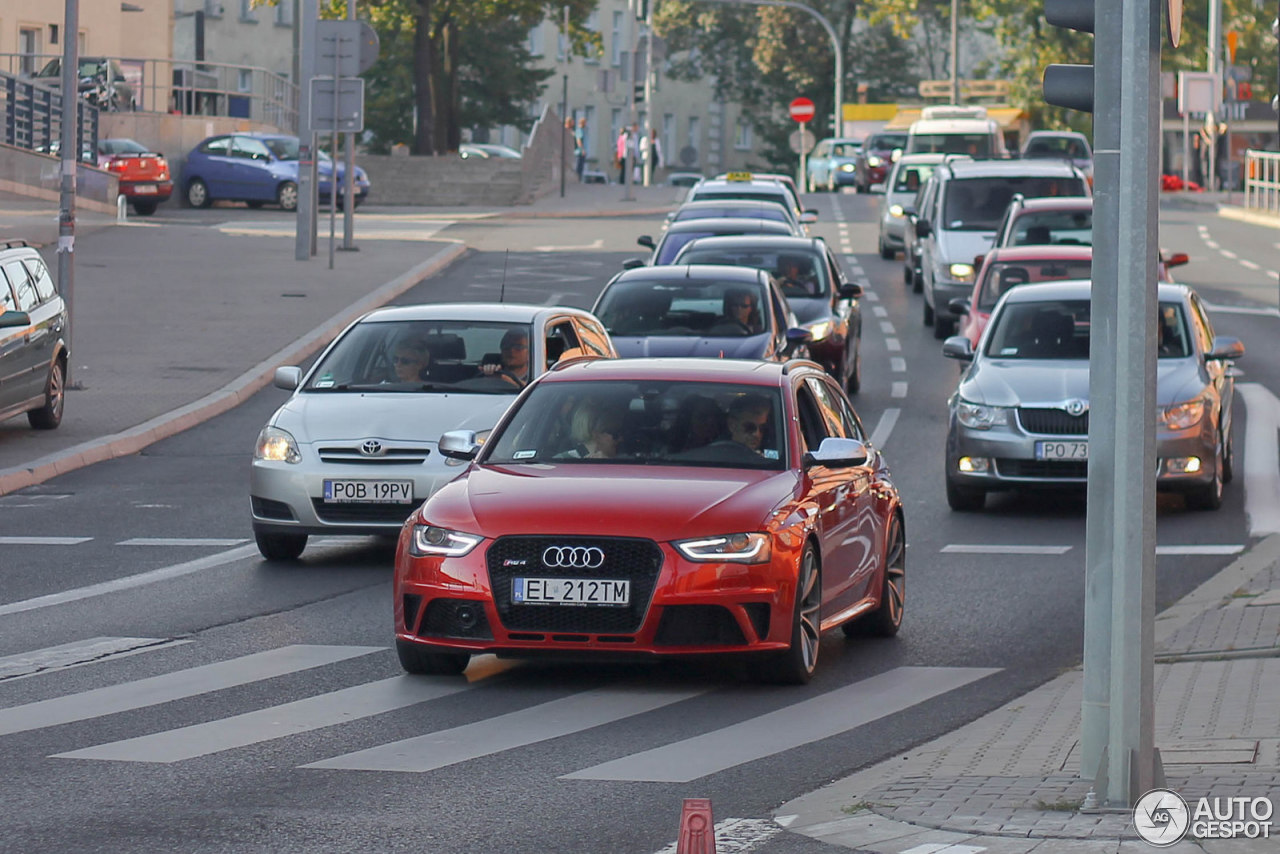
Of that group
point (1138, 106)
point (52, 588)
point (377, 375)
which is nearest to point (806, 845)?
point (1138, 106)

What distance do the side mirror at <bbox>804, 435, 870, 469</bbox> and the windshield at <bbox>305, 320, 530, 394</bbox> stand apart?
4249 mm

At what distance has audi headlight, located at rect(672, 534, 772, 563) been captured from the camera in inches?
368

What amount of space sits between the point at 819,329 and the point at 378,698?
42.3 feet

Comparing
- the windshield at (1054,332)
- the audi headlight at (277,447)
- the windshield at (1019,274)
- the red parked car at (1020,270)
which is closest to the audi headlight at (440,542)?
the audi headlight at (277,447)

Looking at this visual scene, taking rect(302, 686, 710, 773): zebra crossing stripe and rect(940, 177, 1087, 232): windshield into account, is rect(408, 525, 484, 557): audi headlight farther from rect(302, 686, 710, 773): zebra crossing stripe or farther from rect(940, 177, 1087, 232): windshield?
rect(940, 177, 1087, 232): windshield

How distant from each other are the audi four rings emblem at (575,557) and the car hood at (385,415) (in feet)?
13.7

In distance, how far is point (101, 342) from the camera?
86.5 feet

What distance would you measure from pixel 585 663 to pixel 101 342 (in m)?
17.5

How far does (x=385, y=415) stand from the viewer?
13.6m

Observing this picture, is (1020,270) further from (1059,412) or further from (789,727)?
(789,727)

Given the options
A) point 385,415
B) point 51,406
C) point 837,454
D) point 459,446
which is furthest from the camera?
point 51,406

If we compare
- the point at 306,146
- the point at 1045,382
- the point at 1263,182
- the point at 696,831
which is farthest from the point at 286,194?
the point at 696,831

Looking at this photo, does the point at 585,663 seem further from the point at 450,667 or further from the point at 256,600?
the point at 256,600

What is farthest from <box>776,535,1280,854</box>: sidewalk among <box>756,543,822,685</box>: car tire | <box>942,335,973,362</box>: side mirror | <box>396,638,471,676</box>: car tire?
<box>942,335,973,362</box>: side mirror
